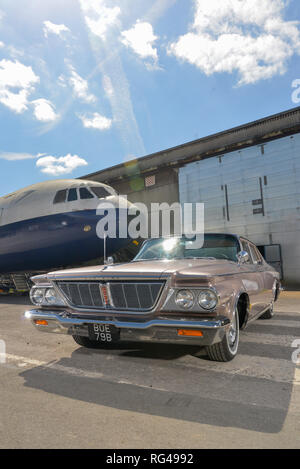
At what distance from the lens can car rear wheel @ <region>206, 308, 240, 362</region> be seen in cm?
349

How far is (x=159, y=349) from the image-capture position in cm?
419

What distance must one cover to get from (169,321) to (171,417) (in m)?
0.89

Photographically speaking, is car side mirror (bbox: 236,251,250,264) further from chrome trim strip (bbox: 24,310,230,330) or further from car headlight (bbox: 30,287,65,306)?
car headlight (bbox: 30,287,65,306)

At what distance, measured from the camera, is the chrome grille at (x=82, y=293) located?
3679 millimetres

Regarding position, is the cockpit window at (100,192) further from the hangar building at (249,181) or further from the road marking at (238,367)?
the road marking at (238,367)

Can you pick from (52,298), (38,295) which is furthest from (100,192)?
(52,298)

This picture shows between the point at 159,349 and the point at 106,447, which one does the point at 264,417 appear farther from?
the point at 159,349

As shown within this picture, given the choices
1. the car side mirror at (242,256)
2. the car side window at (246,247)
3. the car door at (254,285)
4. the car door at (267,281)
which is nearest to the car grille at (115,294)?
the car door at (254,285)

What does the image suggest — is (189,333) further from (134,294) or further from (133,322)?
(134,294)

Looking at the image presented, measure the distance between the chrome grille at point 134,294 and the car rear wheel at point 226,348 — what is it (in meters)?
0.85

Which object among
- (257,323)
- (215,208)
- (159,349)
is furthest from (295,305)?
(215,208)

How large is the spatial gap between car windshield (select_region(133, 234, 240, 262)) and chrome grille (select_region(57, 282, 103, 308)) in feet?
4.12

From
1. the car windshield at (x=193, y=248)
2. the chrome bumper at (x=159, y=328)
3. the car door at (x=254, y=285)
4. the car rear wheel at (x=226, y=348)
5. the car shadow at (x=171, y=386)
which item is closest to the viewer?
the car shadow at (x=171, y=386)

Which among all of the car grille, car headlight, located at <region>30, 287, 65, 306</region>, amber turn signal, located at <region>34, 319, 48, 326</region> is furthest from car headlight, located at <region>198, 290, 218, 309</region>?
amber turn signal, located at <region>34, 319, 48, 326</region>
